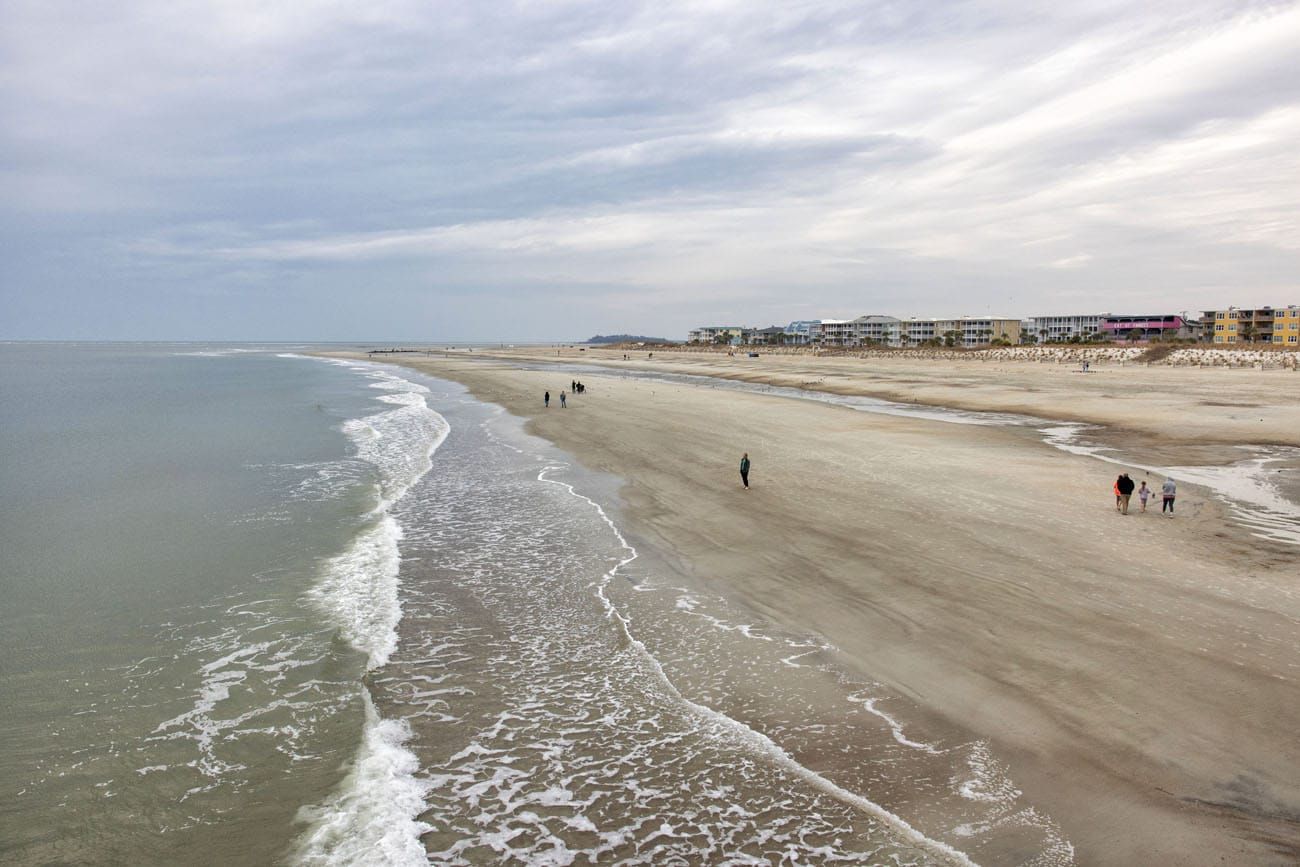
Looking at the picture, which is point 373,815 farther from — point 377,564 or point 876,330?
point 876,330

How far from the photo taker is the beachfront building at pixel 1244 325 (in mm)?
121012

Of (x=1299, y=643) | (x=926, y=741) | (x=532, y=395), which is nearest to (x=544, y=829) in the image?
(x=926, y=741)

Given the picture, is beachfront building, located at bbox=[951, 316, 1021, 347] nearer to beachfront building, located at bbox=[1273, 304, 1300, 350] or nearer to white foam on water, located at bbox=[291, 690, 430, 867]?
beachfront building, located at bbox=[1273, 304, 1300, 350]

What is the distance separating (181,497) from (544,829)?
20504mm

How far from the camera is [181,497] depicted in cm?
2291

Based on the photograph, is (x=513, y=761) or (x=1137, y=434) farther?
(x=1137, y=434)

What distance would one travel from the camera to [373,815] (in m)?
7.68

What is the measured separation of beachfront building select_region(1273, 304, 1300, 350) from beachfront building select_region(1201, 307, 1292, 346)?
1450 millimetres

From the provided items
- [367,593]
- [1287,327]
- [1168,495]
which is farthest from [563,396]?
[1287,327]

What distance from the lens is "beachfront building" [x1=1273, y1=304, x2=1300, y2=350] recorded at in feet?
368

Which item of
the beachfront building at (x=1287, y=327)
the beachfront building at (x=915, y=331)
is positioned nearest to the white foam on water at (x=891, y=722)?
the beachfront building at (x=1287, y=327)

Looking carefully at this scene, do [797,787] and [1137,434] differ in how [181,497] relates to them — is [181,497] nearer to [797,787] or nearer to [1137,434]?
[797,787]

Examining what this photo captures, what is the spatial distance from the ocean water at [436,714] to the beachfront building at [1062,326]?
551 ft

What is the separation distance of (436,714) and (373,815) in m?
2.08
